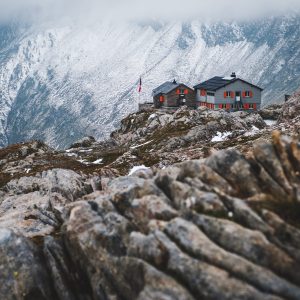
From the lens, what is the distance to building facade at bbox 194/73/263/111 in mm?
137125

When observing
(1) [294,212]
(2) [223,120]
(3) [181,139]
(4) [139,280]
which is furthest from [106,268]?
(2) [223,120]

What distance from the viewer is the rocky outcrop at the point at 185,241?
845 inches

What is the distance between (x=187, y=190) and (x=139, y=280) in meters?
5.31

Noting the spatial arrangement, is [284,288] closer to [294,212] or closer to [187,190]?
[294,212]

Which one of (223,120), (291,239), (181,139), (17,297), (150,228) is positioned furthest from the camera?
(223,120)

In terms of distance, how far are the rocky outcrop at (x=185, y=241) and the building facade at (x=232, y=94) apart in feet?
359

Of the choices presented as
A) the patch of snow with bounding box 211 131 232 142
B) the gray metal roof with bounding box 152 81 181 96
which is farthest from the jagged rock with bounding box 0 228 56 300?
the gray metal roof with bounding box 152 81 181 96

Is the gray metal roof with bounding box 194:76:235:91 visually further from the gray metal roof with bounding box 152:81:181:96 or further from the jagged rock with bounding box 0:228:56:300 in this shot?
the jagged rock with bounding box 0:228:56:300

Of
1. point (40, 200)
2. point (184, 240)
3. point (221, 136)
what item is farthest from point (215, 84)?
point (184, 240)

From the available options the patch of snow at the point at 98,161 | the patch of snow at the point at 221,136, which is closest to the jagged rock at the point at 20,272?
the patch of snow at the point at 98,161

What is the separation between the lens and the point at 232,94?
5438 inches

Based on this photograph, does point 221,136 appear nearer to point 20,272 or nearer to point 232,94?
point 232,94

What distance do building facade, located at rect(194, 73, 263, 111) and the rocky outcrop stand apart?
110 meters

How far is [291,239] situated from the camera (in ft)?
71.8
